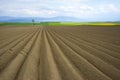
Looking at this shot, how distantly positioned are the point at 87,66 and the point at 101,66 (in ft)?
1.84

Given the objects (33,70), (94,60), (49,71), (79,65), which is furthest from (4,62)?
(94,60)

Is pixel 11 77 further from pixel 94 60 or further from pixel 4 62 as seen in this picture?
pixel 94 60

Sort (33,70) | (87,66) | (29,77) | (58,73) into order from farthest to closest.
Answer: (87,66) → (33,70) → (58,73) → (29,77)

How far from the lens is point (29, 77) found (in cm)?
601

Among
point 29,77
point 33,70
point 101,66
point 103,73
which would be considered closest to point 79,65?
point 101,66

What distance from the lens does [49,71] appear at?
6.73 meters

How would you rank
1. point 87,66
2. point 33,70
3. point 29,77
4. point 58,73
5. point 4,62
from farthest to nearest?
1. point 4,62
2. point 87,66
3. point 33,70
4. point 58,73
5. point 29,77

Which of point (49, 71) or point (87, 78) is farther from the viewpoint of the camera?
point (49, 71)

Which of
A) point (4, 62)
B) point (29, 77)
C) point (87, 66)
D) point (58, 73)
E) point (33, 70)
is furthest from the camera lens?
point (4, 62)

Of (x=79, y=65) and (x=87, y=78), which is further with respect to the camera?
(x=79, y=65)

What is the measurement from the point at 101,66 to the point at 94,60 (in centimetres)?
110

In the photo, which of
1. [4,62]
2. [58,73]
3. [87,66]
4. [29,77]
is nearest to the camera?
[29,77]

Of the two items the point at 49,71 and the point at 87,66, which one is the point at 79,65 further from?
the point at 49,71

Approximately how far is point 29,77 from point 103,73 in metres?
2.52
